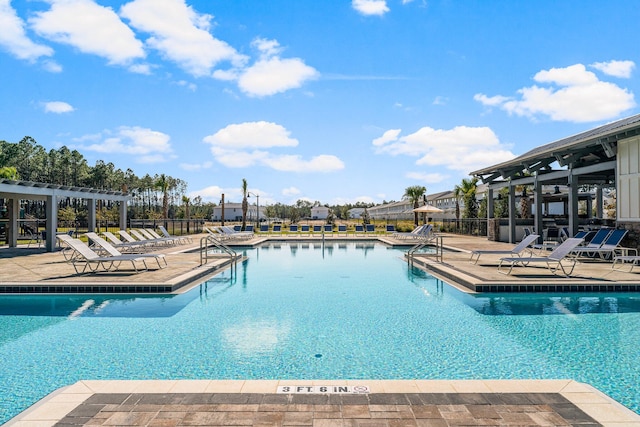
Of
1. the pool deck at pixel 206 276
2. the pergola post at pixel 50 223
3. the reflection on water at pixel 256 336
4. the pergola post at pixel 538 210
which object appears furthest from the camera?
the pergola post at pixel 538 210

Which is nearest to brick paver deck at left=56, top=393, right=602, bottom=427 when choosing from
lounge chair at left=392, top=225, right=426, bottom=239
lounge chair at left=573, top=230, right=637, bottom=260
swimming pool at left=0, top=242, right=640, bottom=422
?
swimming pool at left=0, top=242, right=640, bottom=422

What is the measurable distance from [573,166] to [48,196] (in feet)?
59.8

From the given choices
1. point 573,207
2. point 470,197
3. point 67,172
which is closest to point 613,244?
point 573,207

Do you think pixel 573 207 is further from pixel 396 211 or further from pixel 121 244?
pixel 396 211

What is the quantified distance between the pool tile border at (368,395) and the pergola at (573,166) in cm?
930

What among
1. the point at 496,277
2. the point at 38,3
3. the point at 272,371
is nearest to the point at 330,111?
the point at 38,3

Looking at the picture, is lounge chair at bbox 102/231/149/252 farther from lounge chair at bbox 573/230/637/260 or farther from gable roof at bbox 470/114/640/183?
gable roof at bbox 470/114/640/183

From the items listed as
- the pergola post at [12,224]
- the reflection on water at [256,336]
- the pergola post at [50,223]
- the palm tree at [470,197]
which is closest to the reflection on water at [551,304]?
the reflection on water at [256,336]

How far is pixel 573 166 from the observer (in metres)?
13.4

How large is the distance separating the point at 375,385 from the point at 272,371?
116cm

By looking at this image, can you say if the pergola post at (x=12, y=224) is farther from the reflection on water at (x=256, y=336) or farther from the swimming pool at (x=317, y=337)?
the reflection on water at (x=256, y=336)

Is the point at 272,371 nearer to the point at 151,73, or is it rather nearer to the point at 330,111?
the point at 151,73

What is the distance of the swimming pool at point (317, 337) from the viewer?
12.7ft

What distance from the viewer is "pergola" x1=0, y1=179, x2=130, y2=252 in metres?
13.6
